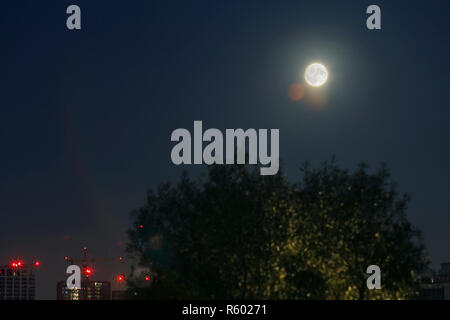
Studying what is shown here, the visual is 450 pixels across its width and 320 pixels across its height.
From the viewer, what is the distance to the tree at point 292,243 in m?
51.4

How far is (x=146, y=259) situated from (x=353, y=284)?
65.5ft

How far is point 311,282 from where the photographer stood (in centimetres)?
5362

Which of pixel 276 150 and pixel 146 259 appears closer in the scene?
pixel 276 150

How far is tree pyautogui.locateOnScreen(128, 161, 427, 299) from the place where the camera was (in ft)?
169

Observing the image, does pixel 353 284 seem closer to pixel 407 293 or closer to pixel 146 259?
pixel 407 293

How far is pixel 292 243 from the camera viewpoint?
5138cm

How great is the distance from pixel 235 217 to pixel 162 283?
286 inches

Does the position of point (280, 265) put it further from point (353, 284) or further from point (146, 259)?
point (146, 259)

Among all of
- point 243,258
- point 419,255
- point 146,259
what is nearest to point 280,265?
point 243,258

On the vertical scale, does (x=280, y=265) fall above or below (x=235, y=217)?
below

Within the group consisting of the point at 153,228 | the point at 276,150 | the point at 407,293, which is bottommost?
the point at 407,293
